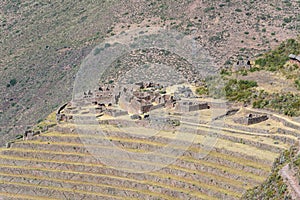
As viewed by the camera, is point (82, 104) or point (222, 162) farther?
point (82, 104)

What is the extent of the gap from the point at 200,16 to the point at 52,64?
19457 mm

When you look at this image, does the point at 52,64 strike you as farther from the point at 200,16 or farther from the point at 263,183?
the point at 263,183

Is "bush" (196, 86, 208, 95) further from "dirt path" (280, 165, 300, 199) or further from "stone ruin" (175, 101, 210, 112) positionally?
"dirt path" (280, 165, 300, 199)

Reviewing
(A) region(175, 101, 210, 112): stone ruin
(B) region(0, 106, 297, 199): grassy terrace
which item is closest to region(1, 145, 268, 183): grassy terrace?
(B) region(0, 106, 297, 199): grassy terrace

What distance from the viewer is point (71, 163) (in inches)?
2019

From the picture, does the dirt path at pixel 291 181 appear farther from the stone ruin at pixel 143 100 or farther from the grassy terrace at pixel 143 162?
the stone ruin at pixel 143 100

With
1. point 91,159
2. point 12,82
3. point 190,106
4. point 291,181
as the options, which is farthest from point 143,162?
point 12,82

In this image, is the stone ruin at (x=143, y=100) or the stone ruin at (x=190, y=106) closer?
the stone ruin at (x=190, y=106)

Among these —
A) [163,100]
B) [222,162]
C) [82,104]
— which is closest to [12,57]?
[82,104]

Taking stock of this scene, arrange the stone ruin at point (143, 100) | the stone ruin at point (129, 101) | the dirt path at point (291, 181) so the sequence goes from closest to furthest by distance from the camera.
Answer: the dirt path at point (291, 181) → the stone ruin at point (129, 101) → the stone ruin at point (143, 100)

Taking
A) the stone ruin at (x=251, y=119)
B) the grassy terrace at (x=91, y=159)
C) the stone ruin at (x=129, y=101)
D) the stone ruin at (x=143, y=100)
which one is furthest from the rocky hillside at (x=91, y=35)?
the stone ruin at (x=251, y=119)

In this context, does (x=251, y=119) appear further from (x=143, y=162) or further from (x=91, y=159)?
(x=91, y=159)

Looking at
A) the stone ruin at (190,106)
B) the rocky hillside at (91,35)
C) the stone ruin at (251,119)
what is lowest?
the stone ruin at (251,119)

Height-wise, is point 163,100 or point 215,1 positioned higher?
point 215,1
